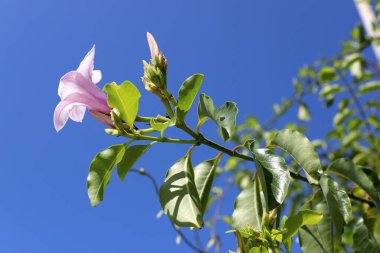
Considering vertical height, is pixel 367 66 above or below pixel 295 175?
above

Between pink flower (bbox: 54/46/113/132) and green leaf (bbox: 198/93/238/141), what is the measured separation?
0.21 metres

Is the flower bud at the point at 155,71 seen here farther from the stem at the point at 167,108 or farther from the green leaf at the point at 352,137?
the green leaf at the point at 352,137

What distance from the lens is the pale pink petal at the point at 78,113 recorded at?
960 millimetres

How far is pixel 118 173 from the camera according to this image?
93 centimetres

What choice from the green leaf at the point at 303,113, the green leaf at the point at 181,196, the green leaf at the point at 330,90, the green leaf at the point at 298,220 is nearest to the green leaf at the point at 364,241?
the green leaf at the point at 298,220

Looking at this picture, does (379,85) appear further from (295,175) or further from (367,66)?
(295,175)

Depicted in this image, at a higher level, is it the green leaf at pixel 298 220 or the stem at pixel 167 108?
the stem at pixel 167 108

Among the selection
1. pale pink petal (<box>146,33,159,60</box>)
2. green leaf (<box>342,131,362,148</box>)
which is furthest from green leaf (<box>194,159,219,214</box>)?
green leaf (<box>342,131,362,148</box>)

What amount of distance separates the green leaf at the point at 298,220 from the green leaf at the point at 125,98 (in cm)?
38

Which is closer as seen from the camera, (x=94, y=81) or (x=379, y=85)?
(x=94, y=81)

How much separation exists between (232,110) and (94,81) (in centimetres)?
35

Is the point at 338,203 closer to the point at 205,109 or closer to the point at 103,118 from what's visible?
the point at 205,109

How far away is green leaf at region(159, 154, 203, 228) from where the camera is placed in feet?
2.57

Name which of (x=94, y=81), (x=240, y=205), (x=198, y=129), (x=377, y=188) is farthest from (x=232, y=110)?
(x=377, y=188)
